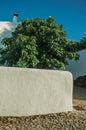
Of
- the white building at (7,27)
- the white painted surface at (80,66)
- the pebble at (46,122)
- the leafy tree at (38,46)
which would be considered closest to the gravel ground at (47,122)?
the pebble at (46,122)

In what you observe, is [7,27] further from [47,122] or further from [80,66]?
[47,122]

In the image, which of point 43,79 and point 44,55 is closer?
→ point 43,79

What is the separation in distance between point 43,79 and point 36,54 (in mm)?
10140

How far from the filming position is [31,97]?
8188 millimetres

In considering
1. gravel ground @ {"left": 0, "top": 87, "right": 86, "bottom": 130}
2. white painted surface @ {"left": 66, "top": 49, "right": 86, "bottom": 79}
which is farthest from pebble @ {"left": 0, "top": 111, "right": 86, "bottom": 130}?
white painted surface @ {"left": 66, "top": 49, "right": 86, "bottom": 79}

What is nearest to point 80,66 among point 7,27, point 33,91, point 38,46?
point 38,46

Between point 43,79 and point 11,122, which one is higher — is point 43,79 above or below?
above

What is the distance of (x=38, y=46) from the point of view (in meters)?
19.1

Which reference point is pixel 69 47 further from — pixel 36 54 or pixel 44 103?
pixel 44 103

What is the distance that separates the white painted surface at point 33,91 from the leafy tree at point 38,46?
8.94m

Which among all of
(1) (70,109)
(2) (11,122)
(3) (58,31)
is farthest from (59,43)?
(2) (11,122)

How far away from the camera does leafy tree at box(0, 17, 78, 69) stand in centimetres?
1789

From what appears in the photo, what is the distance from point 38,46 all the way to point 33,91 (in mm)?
11026

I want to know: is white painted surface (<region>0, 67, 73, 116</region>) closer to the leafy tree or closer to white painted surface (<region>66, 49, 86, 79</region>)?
the leafy tree
